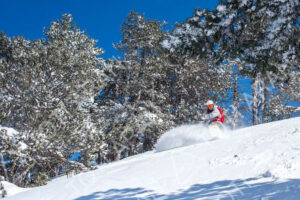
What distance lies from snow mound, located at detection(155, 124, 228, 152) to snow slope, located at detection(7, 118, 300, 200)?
8.39ft

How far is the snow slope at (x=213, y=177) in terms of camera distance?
512cm

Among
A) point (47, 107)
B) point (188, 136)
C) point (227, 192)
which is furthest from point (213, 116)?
point (47, 107)

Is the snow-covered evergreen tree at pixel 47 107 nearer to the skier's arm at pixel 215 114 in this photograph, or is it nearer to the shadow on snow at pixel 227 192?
the skier's arm at pixel 215 114

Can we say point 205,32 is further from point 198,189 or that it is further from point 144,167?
point 144,167

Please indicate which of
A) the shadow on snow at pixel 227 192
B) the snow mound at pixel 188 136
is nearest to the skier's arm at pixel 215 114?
the snow mound at pixel 188 136

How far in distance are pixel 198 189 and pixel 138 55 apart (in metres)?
17.0

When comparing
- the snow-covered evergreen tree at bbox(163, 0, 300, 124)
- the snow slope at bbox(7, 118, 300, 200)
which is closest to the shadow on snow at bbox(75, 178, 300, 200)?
the snow slope at bbox(7, 118, 300, 200)

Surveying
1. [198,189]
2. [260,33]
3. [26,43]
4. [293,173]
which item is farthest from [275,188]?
[26,43]

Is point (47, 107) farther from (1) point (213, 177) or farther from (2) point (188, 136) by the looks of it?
(1) point (213, 177)

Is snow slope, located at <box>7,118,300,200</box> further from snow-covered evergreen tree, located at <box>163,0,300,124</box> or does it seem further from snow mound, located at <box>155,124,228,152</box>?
snow mound, located at <box>155,124,228,152</box>

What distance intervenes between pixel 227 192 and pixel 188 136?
688 cm

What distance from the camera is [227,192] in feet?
16.6

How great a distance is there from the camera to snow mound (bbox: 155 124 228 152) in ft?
36.9

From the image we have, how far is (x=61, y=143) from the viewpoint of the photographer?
12922 mm
